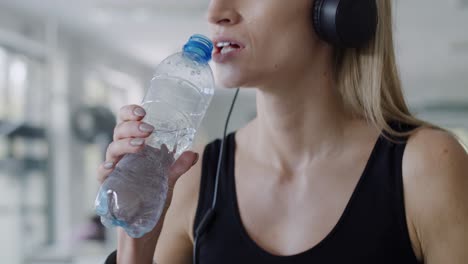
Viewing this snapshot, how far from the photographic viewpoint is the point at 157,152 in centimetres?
84

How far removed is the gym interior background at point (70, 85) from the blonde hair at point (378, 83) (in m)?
→ 3.24

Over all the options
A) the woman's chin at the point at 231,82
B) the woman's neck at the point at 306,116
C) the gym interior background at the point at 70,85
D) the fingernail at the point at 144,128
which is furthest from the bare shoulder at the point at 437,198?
the gym interior background at the point at 70,85

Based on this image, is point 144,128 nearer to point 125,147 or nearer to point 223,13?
point 125,147

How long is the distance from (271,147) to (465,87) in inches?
350

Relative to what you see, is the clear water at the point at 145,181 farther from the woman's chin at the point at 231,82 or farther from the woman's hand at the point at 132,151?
the woman's chin at the point at 231,82

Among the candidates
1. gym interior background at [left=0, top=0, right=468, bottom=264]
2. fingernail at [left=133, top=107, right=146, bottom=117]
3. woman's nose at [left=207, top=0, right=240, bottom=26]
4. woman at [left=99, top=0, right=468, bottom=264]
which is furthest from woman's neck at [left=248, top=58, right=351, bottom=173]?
gym interior background at [left=0, top=0, right=468, bottom=264]

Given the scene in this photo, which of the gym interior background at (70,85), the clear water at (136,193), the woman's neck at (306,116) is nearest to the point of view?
the clear water at (136,193)

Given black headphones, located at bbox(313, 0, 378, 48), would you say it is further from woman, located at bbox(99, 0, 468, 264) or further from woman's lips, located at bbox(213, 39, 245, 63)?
woman's lips, located at bbox(213, 39, 245, 63)

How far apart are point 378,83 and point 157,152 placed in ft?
1.31

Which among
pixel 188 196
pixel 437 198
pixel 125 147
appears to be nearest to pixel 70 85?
pixel 188 196

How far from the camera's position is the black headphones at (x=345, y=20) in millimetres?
841

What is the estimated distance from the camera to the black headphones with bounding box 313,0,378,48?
2.76ft

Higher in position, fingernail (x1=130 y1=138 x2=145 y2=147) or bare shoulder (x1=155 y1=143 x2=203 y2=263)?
fingernail (x1=130 y1=138 x2=145 y2=147)

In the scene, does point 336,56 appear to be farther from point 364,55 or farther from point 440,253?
point 440,253
